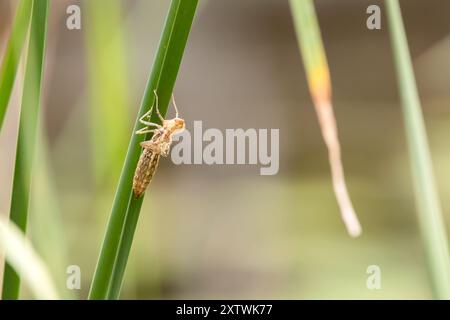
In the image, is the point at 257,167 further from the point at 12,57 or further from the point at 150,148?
the point at 12,57

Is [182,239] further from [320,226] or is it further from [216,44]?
[216,44]

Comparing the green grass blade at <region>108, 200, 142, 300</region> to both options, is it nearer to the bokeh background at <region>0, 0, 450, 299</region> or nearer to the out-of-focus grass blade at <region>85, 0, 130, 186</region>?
the out-of-focus grass blade at <region>85, 0, 130, 186</region>

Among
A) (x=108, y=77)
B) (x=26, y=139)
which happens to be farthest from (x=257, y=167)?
(x=26, y=139)

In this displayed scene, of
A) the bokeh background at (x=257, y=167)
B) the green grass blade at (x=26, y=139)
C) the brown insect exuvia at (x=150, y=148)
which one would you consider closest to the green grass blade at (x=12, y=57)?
the green grass blade at (x=26, y=139)

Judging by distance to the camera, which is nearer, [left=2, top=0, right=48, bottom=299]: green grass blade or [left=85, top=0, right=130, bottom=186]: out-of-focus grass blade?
[left=2, top=0, right=48, bottom=299]: green grass blade

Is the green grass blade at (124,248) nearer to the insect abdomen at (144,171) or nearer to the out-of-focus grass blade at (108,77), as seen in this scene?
the insect abdomen at (144,171)

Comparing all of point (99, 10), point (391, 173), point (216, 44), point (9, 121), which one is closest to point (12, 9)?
point (9, 121)

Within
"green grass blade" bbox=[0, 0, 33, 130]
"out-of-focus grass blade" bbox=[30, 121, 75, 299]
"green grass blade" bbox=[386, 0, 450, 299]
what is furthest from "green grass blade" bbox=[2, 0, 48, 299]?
"green grass blade" bbox=[386, 0, 450, 299]
